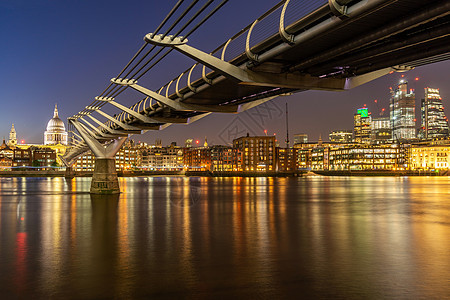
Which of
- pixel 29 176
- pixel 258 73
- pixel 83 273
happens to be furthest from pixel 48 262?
pixel 29 176

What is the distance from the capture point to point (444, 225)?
30.8 meters

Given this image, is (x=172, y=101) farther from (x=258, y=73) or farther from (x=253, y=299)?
(x=253, y=299)

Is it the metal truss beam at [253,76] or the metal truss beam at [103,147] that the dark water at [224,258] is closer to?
the metal truss beam at [253,76]

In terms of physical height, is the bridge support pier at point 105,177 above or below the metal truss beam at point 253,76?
below

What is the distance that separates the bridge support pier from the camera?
53812 mm

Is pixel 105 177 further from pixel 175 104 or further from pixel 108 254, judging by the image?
pixel 108 254

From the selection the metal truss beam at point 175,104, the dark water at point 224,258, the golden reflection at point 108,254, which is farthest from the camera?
the metal truss beam at point 175,104

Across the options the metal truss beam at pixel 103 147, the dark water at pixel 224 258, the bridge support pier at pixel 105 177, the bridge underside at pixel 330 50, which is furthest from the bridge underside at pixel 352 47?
the bridge support pier at pixel 105 177

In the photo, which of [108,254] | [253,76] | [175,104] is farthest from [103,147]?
[253,76]

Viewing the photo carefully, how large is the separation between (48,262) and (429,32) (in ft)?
56.8

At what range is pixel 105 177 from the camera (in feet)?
182

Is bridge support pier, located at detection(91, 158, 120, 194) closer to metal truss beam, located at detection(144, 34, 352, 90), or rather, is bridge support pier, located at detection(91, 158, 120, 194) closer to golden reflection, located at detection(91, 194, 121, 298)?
golden reflection, located at detection(91, 194, 121, 298)

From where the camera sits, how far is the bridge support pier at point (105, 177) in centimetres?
5381

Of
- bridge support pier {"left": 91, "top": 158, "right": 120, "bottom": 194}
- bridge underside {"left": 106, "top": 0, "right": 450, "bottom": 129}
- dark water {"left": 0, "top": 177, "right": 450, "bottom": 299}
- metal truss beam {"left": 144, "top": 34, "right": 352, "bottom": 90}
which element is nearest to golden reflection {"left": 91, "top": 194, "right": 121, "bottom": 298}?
dark water {"left": 0, "top": 177, "right": 450, "bottom": 299}
